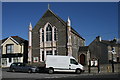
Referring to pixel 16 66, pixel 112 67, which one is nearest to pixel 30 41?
pixel 16 66

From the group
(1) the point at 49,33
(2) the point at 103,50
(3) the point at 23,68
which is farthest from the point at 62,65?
(2) the point at 103,50

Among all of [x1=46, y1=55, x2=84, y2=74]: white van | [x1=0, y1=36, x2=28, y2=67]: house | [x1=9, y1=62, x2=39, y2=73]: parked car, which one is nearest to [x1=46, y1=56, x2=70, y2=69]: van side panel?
[x1=46, y1=55, x2=84, y2=74]: white van

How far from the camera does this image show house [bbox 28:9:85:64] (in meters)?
39.0

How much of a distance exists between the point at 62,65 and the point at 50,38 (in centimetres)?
1182

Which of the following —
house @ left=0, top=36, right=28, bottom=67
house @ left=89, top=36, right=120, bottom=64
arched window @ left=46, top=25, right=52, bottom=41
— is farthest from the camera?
house @ left=89, top=36, right=120, bottom=64

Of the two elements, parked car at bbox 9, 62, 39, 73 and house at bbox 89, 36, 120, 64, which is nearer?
parked car at bbox 9, 62, 39, 73

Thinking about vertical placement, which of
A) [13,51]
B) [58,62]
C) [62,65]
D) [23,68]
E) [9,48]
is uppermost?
[9,48]

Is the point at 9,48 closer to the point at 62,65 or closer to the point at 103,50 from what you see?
the point at 62,65

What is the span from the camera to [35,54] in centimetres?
4066

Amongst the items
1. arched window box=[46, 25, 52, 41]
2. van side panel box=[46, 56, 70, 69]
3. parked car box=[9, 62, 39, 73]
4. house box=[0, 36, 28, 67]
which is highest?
arched window box=[46, 25, 52, 41]

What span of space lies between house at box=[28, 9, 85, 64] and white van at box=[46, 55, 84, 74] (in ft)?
29.0

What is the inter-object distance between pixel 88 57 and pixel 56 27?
10.3 meters

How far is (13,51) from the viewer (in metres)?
46.6

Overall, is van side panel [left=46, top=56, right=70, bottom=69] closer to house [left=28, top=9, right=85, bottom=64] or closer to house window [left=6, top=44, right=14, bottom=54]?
house [left=28, top=9, right=85, bottom=64]
